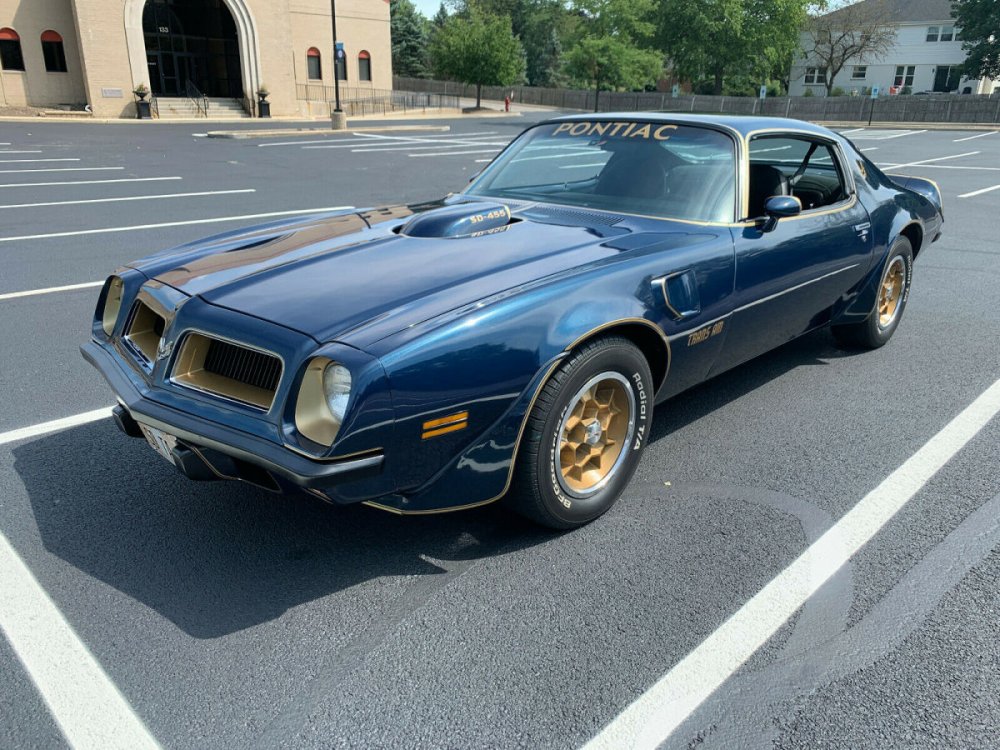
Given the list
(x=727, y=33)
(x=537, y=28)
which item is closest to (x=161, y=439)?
(x=727, y=33)

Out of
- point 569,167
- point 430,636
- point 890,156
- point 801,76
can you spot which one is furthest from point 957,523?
point 801,76

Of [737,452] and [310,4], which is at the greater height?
[310,4]

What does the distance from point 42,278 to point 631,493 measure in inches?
222

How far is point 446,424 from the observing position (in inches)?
96.7

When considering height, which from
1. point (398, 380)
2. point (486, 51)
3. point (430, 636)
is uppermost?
point (486, 51)

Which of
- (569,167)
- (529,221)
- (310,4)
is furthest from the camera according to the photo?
(310,4)

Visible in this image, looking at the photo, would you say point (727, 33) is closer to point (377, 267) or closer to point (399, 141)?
point (399, 141)

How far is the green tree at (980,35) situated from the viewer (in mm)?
49094

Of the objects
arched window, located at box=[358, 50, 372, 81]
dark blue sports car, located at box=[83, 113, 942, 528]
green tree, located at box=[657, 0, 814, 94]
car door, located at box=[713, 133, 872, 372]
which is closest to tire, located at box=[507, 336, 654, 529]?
dark blue sports car, located at box=[83, 113, 942, 528]

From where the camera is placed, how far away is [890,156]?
21.0 m

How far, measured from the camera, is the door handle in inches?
123

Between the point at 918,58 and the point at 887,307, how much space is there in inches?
2435

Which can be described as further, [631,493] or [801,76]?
[801,76]

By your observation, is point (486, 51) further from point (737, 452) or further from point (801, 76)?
point (737, 452)
